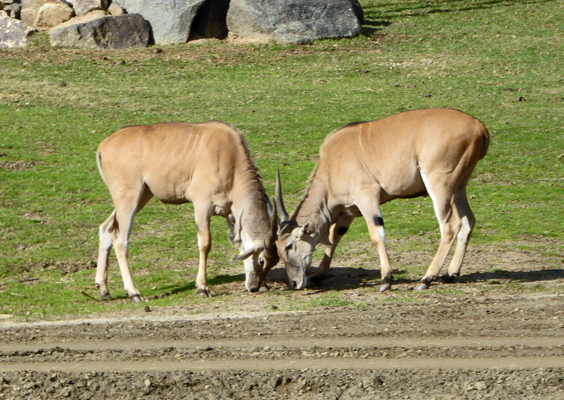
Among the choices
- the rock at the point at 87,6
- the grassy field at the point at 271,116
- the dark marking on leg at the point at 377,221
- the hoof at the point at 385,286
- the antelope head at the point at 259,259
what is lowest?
the grassy field at the point at 271,116

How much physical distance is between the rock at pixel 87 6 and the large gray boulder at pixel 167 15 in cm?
54

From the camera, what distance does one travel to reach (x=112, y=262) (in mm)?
11328

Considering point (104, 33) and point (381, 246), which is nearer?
point (381, 246)

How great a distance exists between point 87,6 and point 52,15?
3.90 ft

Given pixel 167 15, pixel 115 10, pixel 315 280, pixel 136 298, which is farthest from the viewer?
pixel 115 10

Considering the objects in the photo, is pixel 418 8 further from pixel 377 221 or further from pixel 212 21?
pixel 377 221

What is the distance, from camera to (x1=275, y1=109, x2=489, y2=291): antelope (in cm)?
955

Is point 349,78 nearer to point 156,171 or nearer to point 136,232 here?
point 136,232

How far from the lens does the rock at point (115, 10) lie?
78.9 feet

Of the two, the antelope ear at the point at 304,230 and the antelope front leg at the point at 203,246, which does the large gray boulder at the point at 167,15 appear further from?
the antelope ear at the point at 304,230

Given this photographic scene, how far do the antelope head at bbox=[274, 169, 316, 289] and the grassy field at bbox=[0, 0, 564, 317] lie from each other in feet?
2.04

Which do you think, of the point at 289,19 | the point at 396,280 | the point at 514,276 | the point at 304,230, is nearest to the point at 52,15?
the point at 289,19

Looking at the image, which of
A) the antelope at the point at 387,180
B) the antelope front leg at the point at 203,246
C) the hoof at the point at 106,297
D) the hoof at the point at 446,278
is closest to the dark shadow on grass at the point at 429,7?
the antelope at the point at 387,180

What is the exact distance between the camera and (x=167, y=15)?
78.0 feet
